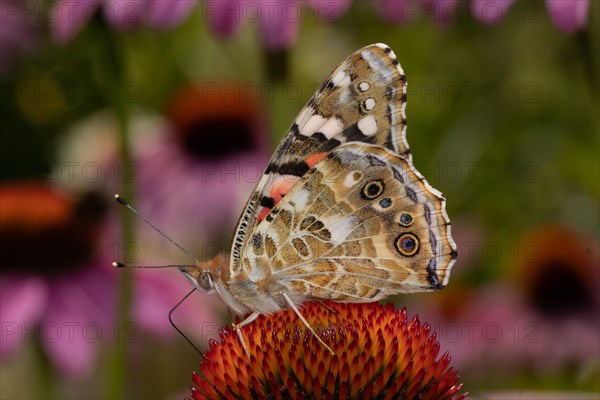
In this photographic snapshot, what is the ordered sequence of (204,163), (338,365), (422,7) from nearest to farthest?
(338,365) < (422,7) < (204,163)

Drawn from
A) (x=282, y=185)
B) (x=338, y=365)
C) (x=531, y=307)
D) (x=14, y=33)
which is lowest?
(x=531, y=307)

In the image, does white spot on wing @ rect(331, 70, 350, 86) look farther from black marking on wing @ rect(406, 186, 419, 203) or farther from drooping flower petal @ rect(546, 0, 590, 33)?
drooping flower petal @ rect(546, 0, 590, 33)

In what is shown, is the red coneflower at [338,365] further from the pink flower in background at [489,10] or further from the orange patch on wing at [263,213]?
the pink flower in background at [489,10]

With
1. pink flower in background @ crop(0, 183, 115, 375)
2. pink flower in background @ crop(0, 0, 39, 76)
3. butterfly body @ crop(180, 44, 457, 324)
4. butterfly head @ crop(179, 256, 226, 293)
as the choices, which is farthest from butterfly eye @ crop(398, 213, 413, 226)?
pink flower in background @ crop(0, 0, 39, 76)

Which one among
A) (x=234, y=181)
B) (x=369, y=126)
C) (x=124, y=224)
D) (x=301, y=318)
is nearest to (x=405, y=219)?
(x=369, y=126)

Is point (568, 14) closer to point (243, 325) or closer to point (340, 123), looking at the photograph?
point (340, 123)

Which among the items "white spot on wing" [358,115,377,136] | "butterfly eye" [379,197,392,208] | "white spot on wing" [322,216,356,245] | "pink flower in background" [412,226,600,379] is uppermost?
"white spot on wing" [358,115,377,136]

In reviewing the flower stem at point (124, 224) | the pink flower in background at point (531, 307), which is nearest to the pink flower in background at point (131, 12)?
the flower stem at point (124, 224)

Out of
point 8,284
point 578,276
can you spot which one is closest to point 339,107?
point 8,284
